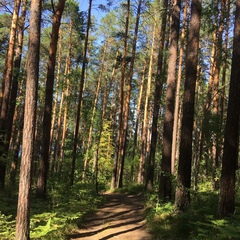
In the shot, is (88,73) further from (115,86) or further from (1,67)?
(1,67)

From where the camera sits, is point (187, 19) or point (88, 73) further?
point (88, 73)

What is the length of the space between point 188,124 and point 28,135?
444 cm

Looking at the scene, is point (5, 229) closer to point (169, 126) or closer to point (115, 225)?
point (115, 225)

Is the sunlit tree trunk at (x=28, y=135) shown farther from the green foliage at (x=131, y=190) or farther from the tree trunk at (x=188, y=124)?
the green foliage at (x=131, y=190)

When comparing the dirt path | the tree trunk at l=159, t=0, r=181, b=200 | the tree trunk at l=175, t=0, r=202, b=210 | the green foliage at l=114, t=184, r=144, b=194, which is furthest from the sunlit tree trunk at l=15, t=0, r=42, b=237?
the green foliage at l=114, t=184, r=144, b=194

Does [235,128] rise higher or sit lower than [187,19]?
lower

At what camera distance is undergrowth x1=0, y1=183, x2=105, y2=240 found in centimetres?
615

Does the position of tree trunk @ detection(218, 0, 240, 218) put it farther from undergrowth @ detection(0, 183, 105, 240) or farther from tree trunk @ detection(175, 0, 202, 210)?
undergrowth @ detection(0, 183, 105, 240)

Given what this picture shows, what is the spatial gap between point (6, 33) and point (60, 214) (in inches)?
566

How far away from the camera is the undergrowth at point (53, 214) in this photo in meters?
6.15

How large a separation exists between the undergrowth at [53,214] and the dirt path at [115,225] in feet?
1.12

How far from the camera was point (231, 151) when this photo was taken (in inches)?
251

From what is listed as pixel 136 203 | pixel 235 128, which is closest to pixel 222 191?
pixel 235 128

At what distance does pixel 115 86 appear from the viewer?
3547 cm
